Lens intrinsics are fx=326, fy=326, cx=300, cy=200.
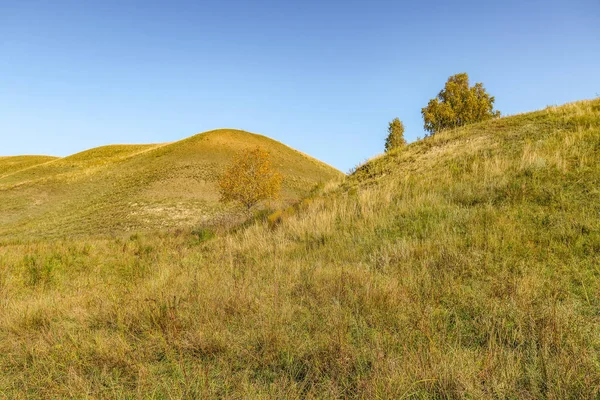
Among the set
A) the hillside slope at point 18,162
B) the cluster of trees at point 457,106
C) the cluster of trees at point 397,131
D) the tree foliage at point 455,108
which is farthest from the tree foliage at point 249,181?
the hillside slope at point 18,162

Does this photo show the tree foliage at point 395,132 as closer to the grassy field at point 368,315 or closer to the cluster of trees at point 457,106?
the cluster of trees at point 457,106

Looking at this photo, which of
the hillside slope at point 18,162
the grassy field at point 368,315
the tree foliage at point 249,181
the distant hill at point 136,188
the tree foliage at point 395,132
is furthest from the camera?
the hillside slope at point 18,162

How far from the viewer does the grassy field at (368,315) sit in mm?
2516

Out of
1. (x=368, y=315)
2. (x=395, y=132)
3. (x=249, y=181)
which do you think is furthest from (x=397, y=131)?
(x=368, y=315)

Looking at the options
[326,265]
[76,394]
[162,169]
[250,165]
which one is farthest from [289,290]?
[162,169]

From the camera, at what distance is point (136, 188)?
152ft

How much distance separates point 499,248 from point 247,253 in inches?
199

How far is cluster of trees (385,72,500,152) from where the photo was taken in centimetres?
3891

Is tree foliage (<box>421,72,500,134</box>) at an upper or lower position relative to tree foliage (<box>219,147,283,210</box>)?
upper

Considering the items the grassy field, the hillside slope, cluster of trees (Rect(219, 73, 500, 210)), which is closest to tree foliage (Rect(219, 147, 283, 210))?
cluster of trees (Rect(219, 73, 500, 210))

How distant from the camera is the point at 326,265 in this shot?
568 centimetres

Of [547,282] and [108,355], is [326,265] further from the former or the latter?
[108,355]

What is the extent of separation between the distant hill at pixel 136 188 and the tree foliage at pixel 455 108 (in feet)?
48.0

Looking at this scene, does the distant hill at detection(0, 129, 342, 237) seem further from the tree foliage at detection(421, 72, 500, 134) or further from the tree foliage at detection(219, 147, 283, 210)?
the tree foliage at detection(421, 72, 500, 134)
